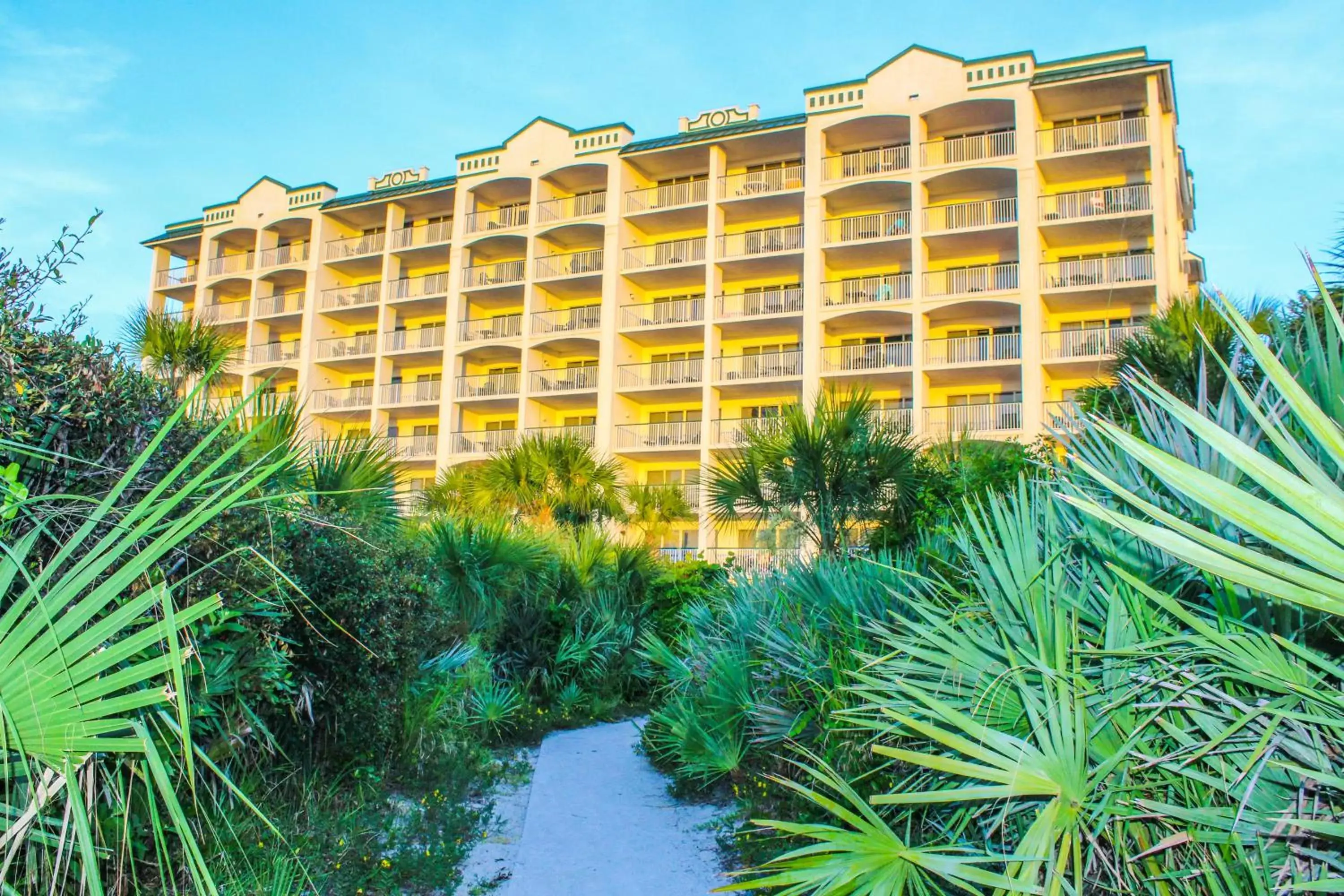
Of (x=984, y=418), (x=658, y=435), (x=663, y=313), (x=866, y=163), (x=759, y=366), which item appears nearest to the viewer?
(x=984, y=418)

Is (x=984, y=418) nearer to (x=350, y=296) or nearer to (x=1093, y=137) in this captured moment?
(x=1093, y=137)

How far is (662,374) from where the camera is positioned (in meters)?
36.7

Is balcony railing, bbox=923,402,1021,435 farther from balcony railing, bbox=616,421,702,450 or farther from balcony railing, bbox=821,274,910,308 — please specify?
balcony railing, bbox=616,421,702,450

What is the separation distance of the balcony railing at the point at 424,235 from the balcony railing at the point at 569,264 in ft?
15.3

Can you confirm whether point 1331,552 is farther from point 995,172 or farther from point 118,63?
point 995,172

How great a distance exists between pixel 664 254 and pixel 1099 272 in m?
15.7

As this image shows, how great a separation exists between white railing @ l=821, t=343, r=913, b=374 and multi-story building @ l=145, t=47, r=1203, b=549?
97mm

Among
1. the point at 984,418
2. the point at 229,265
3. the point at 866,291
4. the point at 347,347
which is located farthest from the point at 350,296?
the point at 984,418

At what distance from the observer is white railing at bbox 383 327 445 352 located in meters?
40.2

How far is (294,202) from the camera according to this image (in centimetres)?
4366

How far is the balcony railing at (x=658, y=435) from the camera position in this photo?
34.9 meters

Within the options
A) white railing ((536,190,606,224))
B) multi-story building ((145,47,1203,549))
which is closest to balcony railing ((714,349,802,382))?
multi-story building ((145,47,1203,549))

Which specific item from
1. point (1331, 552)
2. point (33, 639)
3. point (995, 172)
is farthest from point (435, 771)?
point (995, 172)

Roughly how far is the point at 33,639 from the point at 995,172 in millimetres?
33252
